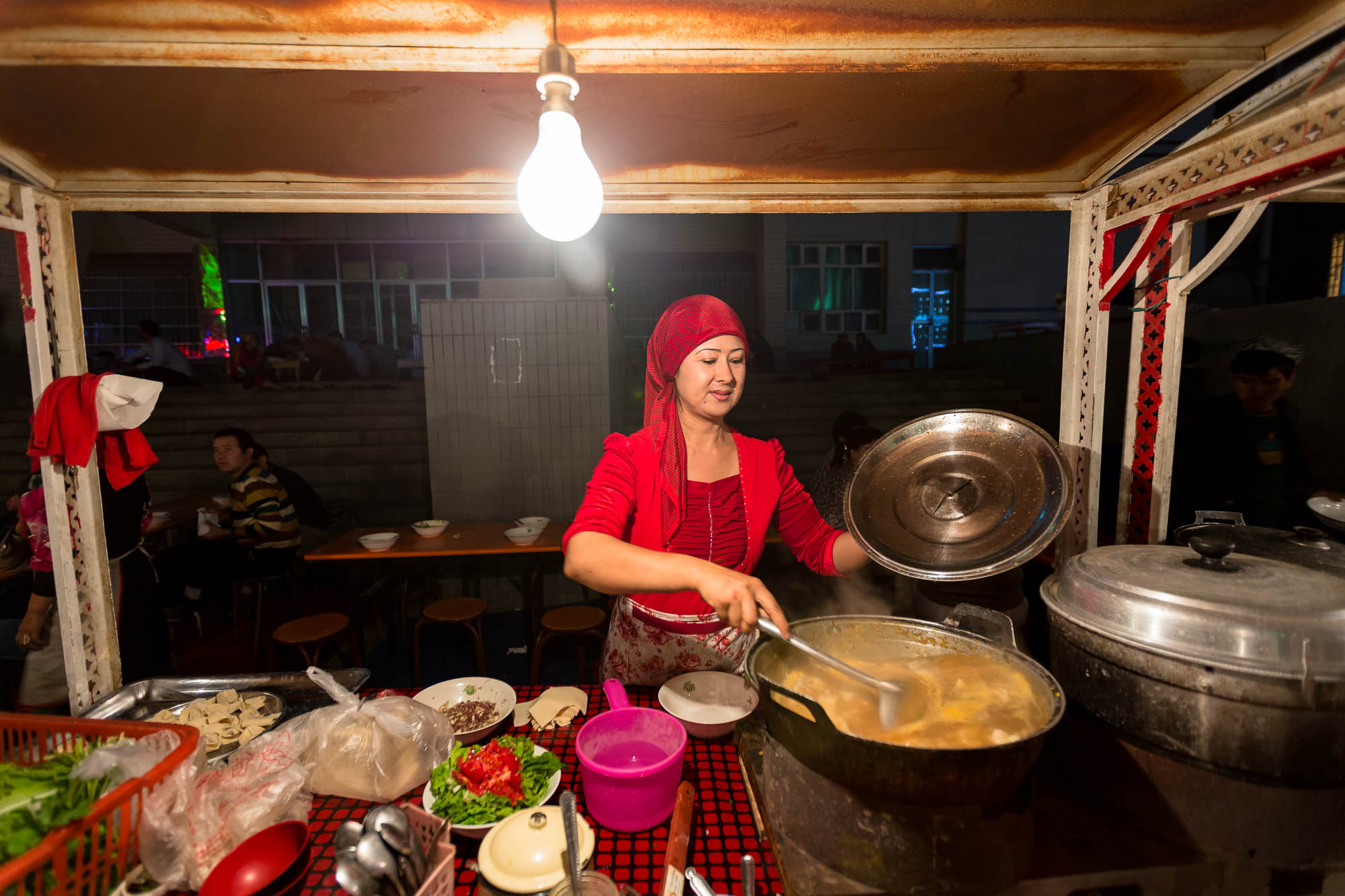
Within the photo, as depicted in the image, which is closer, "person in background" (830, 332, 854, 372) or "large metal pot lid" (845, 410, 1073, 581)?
"large metal pot lid" (845, 410, 1073, 581)

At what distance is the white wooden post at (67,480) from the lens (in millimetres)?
2154

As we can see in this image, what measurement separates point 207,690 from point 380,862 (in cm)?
163

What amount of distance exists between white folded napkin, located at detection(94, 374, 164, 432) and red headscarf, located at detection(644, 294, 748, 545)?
1857 millimetres

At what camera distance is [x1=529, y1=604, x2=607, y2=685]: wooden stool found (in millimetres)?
4121

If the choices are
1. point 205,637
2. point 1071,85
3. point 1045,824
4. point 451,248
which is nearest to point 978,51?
point 1071,85

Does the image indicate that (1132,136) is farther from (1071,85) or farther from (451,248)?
(451,248)

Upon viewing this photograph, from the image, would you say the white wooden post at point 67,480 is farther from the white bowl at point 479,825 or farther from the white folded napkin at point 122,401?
the white bowl at point 479,825

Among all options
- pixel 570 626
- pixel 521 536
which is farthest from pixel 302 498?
pixel 570 626

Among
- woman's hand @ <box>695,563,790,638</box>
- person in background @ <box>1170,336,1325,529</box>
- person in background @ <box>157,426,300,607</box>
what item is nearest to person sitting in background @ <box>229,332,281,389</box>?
person in background @ <box>157,426,300,607</box>

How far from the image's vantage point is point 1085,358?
2.38 meters

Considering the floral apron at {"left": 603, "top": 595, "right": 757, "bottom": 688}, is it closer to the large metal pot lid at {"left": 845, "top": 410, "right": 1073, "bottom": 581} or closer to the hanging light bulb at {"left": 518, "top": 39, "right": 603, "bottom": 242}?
the large metal pot lid at {"left": 845, "top": 410, "right": 1073, "bottom": 581}

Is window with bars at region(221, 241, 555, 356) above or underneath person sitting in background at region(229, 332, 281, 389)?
above

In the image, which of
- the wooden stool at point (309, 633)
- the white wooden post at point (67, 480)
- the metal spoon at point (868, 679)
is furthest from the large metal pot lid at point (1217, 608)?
the wooden stool at point (309, 633)

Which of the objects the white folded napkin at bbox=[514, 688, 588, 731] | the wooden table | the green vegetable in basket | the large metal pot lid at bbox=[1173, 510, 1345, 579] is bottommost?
the wooden table
